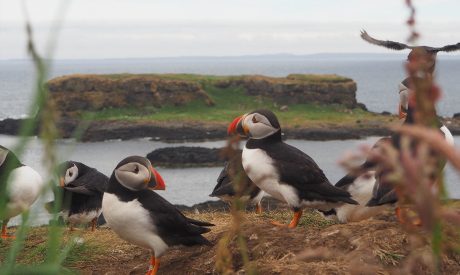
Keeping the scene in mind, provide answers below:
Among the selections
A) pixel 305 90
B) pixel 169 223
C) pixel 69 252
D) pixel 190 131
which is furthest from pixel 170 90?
A: pixel 169 223

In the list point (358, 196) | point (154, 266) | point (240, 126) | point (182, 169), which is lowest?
point (182, 169)

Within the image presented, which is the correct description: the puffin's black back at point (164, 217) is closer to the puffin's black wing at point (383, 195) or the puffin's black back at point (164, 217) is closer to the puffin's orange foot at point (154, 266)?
the puffin's orange foot at point (154, 266)

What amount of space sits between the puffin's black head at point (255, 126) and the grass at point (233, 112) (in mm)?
72625

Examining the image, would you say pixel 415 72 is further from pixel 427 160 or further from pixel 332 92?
pixel 332 92

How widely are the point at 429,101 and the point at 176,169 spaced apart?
2191 inches

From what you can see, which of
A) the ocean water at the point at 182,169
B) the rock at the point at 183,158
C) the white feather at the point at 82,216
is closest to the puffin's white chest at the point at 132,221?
the white feather at the point at 82,216

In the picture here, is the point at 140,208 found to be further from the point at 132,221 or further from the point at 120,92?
the point at 120,92

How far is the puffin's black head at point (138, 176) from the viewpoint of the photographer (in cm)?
632

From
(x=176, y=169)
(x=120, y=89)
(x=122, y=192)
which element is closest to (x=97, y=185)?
(x=122, y=192)

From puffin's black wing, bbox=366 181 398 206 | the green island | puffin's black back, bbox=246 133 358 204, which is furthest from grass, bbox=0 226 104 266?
the green island

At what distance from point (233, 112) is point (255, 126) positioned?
271 feet

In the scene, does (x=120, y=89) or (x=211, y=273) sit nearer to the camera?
(x=211, y=273)

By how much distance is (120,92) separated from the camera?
92.2 m

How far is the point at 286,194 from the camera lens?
7441 millimetres
